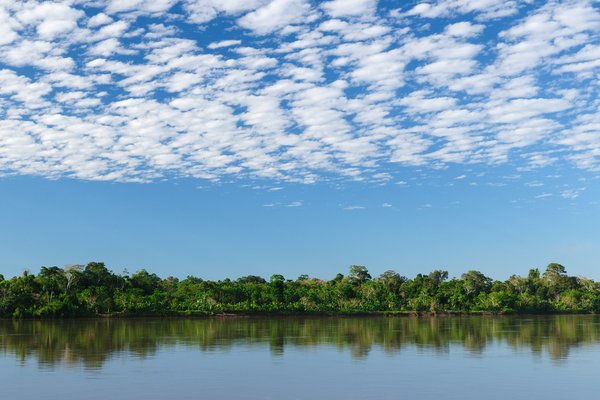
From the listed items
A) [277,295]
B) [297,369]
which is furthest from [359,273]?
[297,369]

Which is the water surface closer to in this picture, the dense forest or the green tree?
the dense forest

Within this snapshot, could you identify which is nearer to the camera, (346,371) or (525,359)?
(346,371)

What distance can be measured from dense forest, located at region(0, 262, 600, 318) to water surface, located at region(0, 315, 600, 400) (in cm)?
3982

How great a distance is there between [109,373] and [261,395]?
8254 millimetres

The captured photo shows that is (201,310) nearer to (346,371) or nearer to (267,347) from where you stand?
(267,347)

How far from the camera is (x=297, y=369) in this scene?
1159 inches

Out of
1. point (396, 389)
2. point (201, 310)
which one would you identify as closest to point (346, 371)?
point (396, 389)

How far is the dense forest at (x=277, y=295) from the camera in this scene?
8431 cm

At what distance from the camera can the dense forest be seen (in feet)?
277

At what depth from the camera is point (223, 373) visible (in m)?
28.0

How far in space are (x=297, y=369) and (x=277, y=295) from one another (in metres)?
76.5

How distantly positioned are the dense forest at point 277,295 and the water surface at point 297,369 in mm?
39817

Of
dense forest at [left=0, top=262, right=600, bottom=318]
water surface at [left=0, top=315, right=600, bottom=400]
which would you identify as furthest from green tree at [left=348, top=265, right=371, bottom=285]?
water surface at [left=0, top=315, right=600, bottom=400]

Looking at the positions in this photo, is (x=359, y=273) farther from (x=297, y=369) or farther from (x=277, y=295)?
(x=297, y=369)
